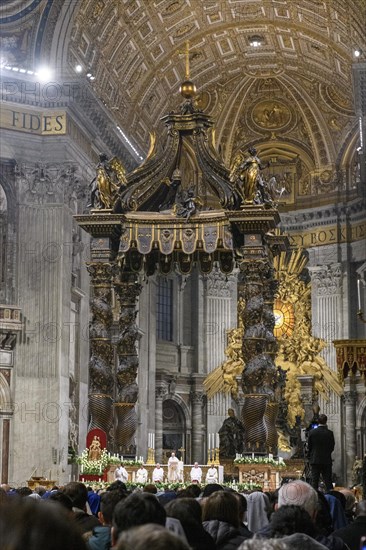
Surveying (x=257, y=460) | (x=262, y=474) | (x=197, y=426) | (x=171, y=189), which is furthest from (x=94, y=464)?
(x=197, y=426)

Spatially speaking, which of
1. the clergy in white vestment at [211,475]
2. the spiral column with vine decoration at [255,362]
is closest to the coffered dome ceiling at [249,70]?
the spiral column with vine decoration at [255,362]

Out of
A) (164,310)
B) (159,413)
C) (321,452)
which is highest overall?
(164,310)

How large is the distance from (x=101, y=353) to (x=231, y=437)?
482 inches

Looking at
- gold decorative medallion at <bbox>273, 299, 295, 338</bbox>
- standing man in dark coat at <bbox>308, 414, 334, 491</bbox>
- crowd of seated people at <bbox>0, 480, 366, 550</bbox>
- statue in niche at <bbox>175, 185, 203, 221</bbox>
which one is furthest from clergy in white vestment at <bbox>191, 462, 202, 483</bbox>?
gold decorative medallion at <bbox>273, 299, 295, 338</bbox>

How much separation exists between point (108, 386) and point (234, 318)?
1660 cm

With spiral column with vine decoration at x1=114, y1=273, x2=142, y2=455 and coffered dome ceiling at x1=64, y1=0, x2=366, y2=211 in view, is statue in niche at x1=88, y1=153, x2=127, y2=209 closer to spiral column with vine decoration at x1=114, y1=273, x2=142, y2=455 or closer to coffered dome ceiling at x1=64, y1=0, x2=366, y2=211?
spiral column with vine decoration at x1=114, y1=273, x2=142, y2=455

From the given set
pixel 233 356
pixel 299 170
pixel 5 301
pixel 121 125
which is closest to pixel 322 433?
pixel 5 301

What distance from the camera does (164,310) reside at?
106 ft

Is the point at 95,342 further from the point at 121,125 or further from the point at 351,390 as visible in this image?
the point at 351,390

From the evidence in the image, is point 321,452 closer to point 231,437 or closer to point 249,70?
point 231,437

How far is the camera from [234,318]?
32.9 metres

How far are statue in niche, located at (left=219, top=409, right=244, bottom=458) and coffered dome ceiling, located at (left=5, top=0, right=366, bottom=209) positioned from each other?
7.92m

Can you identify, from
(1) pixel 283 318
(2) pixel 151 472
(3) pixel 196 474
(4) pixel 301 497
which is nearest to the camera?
(4) pixel 301 497

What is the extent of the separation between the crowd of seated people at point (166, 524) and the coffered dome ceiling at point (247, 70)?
1853 centimetres
